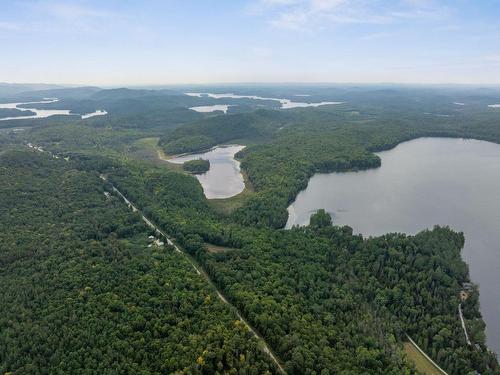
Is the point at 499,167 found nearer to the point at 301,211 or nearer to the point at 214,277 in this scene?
the point at 301,211

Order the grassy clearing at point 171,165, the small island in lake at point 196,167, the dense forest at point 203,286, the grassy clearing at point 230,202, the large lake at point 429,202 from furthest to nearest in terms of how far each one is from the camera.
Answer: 1. the small island in lake at point 196,167
2. the grassy clearing at point 171,165
3. the grassy clearing at point 230,202
4. the large lake at point 429,202
5. the dense forest at point 203,286

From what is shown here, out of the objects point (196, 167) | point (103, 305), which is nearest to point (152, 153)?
point (196, 167)

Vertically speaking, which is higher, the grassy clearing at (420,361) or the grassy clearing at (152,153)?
the grassy clearing at (152,153)

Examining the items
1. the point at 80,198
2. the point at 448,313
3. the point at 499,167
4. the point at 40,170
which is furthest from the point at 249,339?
the point at 499,167

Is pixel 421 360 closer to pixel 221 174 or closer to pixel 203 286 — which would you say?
pixel 203 286

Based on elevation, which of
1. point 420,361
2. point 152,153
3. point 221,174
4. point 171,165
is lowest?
point 420,361

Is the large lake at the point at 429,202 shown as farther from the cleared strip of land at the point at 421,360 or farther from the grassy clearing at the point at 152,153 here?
the grassy clearing at the point at 152,153

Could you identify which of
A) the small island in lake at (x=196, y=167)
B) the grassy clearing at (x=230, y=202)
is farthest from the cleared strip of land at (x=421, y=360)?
the small island in lake at (x=196, y=167)
